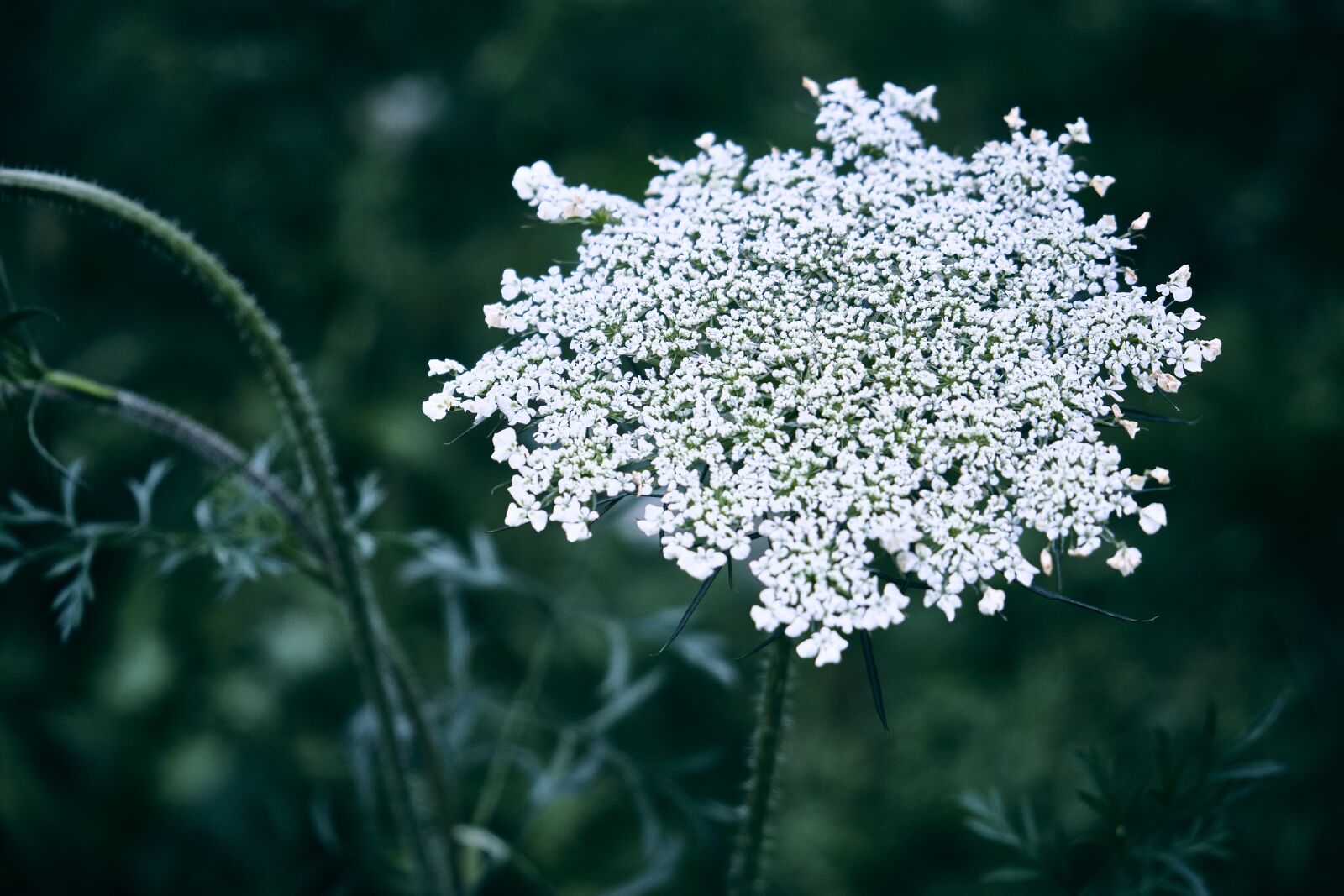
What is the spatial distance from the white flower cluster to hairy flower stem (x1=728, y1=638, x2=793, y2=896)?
160 mm

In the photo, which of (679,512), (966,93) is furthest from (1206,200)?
(679,512)

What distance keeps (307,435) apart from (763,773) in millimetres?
1205

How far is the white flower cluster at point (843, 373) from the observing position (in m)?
1.79

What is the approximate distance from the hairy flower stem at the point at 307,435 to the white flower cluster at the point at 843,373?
0.48 meters

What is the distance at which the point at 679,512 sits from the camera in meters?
1.84

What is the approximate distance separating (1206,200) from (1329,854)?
3004 mm

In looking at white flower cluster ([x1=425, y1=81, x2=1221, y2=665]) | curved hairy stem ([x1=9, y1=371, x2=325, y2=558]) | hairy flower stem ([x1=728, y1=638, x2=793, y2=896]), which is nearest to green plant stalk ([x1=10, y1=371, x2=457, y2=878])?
curved hairy stem ([x1=9, y1=371, x2=325, y2=558])

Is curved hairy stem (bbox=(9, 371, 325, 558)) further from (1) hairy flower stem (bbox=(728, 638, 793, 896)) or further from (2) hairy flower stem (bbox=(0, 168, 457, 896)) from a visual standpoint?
(1) hairy flower stem (bbox=(728, 638, 793, 896))

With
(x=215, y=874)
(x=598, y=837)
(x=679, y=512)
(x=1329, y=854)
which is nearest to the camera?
(x=679, y=512)

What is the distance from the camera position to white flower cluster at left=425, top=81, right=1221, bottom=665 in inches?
70.6

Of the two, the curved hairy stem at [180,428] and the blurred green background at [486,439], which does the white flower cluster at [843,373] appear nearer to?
the curved hairy stem at [180,428]

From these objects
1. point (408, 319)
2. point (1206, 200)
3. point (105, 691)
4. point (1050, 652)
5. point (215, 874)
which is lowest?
point (215, 874)

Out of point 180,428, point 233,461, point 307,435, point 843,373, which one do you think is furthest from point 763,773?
point 180,428

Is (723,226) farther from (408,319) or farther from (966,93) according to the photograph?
(966,93)
